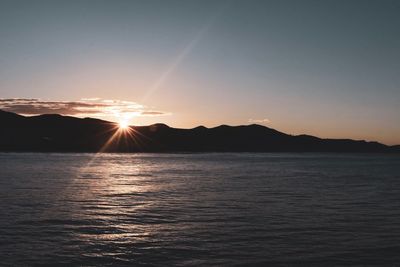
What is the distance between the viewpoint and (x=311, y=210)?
29.7 metres

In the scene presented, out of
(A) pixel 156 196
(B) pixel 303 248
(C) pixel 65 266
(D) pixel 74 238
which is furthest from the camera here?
(A) pixel 156 196

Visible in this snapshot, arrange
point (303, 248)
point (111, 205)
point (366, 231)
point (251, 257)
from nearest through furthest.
A: point (251, 257)
point (303, 248)
point (366, 231)
point (111, 205)

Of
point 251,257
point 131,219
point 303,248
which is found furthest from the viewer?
point 131,219

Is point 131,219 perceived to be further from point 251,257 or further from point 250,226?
point 251,257

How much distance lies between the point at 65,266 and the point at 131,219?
9.85m

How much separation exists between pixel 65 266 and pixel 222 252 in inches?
237

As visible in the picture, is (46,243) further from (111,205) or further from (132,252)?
(111,205)

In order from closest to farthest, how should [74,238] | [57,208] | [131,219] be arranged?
[74,238], [131,219], [57,208]

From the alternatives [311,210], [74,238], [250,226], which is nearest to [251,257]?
[250,226]

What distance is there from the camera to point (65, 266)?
15.6 meters

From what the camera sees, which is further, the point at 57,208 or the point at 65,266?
the point at 57,208

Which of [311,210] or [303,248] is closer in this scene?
[303,248]

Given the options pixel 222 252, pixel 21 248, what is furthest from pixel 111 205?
pixel 222 252

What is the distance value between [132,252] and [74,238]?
382 cm
